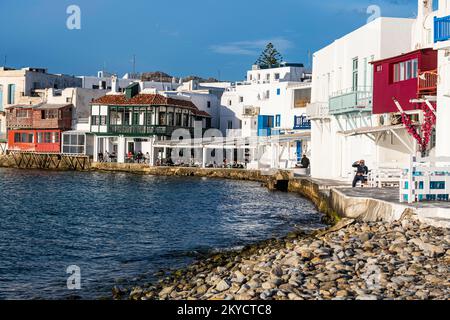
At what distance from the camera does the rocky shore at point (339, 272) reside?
38.9 feet

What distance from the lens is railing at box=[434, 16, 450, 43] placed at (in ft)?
73.4

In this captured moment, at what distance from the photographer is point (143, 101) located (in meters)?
72.7

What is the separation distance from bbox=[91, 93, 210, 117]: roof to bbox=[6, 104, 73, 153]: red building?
5.19 metres

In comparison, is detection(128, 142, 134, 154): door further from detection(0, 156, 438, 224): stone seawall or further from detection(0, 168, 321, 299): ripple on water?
detection(0, 168, 321, 299): ripple on water

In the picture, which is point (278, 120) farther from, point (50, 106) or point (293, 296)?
point (293, 296)

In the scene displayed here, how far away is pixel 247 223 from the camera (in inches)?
1147

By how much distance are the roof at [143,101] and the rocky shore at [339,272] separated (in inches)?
2134

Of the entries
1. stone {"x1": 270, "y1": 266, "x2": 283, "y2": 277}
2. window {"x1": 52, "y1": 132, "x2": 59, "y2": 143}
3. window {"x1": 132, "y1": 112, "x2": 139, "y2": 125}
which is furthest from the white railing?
window {"x1": 52, "y1": 132, "x2": 59, "y2": 143}

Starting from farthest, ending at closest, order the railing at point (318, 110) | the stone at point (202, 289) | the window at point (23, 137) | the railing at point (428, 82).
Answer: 1. the window at point (23, 137)
2. the railing at point (318, 110)
3. the railing at point (428, 82)
4. the stone at point (202, 289)

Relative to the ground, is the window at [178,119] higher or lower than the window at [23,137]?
higher

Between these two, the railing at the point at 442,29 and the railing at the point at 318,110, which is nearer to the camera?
the railing at the point at 442,29

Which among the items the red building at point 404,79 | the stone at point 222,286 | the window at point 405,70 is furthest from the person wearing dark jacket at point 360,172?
the stone at point 222,286

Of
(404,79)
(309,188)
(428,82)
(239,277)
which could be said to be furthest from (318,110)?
(239,277)

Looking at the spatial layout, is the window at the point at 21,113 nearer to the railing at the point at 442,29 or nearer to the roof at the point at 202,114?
the roof at the point at 202,114
